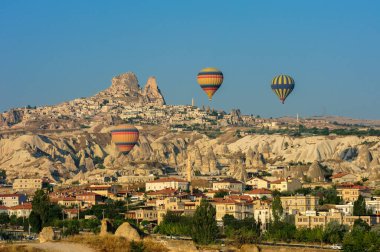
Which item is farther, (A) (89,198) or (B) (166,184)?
(B) (166,184)

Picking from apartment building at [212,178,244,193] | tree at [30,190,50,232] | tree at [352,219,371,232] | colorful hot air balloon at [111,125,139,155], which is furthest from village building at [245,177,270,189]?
tree at [30,190,50,232]

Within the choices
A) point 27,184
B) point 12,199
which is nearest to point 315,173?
point 27,184

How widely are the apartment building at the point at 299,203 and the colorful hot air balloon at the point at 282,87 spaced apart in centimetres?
3046

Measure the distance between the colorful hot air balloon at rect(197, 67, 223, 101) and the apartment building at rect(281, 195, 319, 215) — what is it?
30.4 meters

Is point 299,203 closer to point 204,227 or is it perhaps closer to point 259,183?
point 259,183

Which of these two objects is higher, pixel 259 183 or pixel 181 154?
pixel 181 154

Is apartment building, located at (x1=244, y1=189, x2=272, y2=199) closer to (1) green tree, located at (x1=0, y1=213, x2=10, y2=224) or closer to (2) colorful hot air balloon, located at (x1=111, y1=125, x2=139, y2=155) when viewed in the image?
(1) green tree, located at (x1=0, y1=213, x2=10, y2=224)

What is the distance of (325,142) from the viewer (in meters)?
166

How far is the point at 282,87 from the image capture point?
125750 millimetres

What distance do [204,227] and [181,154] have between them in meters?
116

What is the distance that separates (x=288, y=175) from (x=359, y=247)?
74892mm

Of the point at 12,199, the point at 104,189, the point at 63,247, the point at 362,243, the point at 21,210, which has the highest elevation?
the point at 104,189

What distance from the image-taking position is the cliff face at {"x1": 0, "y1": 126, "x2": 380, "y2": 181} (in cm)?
14740

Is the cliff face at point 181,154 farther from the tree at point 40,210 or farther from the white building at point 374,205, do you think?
the tree at point 40,210
